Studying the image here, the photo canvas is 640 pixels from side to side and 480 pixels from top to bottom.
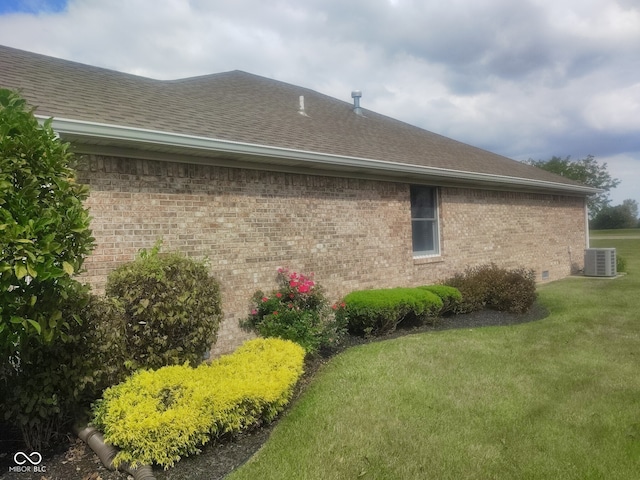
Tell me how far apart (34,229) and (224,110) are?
20.6 ft

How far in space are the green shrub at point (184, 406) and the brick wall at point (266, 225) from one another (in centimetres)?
210

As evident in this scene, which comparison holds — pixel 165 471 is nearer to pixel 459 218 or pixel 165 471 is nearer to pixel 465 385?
pixel 465 385

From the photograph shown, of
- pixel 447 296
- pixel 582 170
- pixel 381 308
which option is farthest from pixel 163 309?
pixel 582 170

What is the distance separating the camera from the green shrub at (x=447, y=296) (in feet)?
31.1

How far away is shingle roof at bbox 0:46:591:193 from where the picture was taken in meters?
6.60

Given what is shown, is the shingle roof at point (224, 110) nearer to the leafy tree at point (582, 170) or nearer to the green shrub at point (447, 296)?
the green shrub at point (447, 296)

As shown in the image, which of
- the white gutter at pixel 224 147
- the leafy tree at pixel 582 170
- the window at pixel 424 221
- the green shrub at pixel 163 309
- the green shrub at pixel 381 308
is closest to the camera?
the green shrub at pixel 163 309

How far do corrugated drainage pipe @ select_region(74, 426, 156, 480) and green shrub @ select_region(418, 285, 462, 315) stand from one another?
6.72 metres

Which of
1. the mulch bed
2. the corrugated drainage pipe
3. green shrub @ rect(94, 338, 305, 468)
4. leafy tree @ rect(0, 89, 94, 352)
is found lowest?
the mulch bed

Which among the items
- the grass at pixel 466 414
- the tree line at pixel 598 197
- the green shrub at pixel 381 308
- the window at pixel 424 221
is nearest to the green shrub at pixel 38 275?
the grass at pixel 466 414

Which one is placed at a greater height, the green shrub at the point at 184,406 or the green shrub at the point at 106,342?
the green shrub at the point at 106,342

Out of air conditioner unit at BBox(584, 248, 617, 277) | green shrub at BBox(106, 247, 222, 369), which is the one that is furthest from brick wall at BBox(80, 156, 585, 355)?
air conditioner unit at BBox(584, 248, 617, 277)

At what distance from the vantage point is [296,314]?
23.3ft

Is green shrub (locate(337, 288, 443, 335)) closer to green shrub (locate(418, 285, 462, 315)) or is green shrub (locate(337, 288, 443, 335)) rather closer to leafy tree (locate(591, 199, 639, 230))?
green shrub (locate(418, 285, 462, 315))
